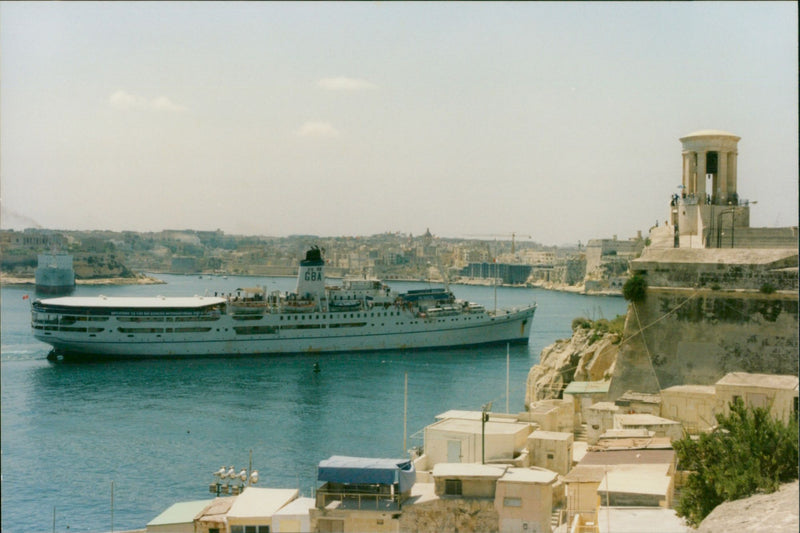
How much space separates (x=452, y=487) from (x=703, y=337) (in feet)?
15.0

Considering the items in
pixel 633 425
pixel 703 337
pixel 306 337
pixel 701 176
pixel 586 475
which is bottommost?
pixel 306 337

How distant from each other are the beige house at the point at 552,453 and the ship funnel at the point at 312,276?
2343 cm

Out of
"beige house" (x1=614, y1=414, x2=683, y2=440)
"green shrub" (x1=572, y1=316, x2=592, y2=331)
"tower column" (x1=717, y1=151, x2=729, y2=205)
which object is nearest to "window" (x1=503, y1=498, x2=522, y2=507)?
"beige house" (x1=614, y1=414, x2=683, y2=440)

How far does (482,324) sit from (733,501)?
87.6 ft

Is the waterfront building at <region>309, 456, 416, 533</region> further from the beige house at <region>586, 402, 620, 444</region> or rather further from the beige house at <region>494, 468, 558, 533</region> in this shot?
the beige house at <region>586, 402, 620, 444</region>

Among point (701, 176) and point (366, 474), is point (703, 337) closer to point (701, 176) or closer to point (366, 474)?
point (701, 176)

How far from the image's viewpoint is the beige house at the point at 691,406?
27.8 ft

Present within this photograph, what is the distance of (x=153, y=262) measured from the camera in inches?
2837

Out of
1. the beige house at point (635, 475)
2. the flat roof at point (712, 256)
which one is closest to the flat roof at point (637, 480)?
the beige house at point (635, 475)

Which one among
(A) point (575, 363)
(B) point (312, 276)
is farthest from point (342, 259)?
(A) point (575, 363)

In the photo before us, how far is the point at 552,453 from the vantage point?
26.2 ft

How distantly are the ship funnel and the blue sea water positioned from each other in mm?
3158

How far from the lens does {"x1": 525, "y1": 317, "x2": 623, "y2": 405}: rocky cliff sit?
1366 centimetres

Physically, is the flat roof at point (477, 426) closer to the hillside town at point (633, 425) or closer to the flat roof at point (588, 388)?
the hillside town at point (633, 425)
